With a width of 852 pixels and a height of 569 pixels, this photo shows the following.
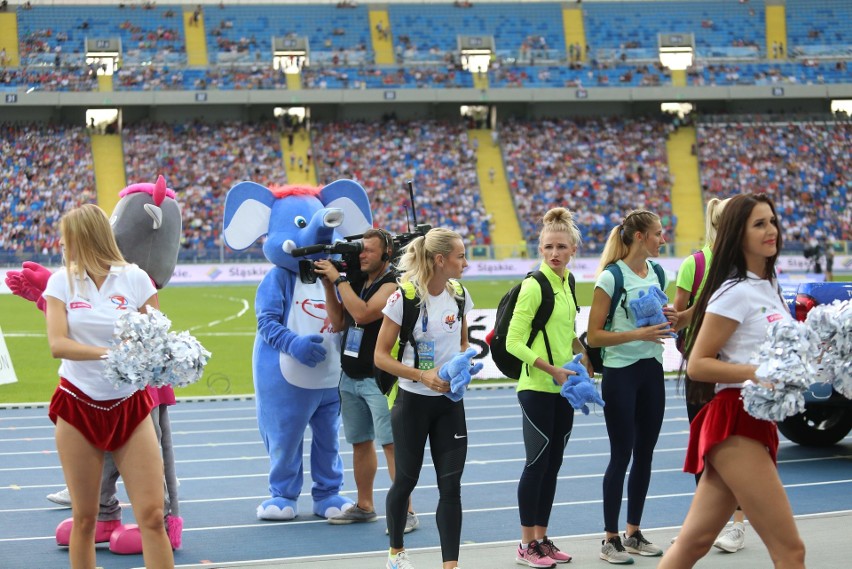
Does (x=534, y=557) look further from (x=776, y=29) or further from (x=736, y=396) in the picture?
(x=776, y=29)

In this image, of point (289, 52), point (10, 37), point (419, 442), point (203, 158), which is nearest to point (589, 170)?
point (289, 52)

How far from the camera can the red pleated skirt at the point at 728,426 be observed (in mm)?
3979

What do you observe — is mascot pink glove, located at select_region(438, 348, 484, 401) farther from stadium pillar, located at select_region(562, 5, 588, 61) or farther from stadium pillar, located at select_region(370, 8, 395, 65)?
stadium pillar, located at select_region(562, 5, 588, 61)

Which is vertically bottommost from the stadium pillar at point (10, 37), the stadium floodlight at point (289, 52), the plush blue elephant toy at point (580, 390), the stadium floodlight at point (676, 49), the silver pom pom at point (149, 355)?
the plush blue elephant toy at point (580, 390)

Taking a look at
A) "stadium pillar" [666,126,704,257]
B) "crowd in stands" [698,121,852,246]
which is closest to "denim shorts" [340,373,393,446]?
"stadium pillar" [666,126,704,257]

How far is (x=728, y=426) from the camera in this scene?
398 cm

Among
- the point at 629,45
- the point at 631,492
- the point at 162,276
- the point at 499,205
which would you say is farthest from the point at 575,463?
the point at 629,45

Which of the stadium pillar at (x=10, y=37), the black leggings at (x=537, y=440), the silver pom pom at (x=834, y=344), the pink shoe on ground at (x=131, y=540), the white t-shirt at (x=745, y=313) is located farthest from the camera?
the stadium pillar at (x=10, y=37)

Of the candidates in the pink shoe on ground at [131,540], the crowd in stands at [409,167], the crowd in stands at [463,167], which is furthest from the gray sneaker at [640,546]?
the crowd in stands at [409,167]

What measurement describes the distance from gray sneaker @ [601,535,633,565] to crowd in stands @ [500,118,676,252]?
3343 cm

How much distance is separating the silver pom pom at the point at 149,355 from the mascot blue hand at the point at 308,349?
239 cm

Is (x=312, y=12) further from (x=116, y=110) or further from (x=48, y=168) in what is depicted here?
(x=48, y=168)

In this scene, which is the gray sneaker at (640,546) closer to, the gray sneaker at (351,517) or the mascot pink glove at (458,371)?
the mascot pink glove at (458,371)

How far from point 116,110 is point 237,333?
1070 inches
